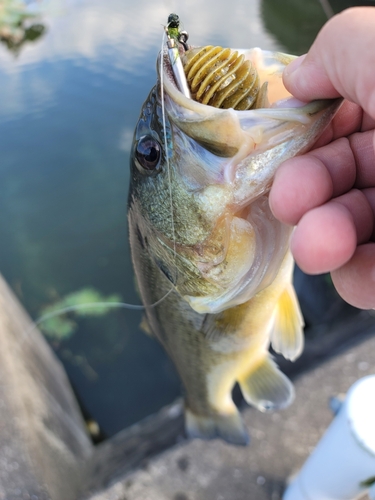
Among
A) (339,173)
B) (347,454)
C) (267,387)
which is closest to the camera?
(339,173)

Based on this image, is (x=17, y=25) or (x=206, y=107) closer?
(x=206, y=107)

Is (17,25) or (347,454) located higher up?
(17,25)

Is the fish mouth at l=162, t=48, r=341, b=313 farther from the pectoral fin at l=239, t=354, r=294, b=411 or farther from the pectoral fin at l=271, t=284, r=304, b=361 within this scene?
the pectoral fin at l=239, t=354, r=294, b=411

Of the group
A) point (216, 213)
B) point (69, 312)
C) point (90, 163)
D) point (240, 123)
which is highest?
point (240, 123)

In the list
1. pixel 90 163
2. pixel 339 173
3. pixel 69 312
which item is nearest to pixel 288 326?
pixel 339 173

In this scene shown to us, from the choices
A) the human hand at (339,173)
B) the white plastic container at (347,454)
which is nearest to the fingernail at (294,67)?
the human hand at (339,173)

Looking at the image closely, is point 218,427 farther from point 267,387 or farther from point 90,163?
point 90,163

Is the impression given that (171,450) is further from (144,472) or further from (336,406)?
(336,406)

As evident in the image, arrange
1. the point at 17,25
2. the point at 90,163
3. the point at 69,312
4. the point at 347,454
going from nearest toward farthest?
Result: 1. the point at 347,454
2. the point at 69,312
3. the point at 90,163
4. the point at 17,25
